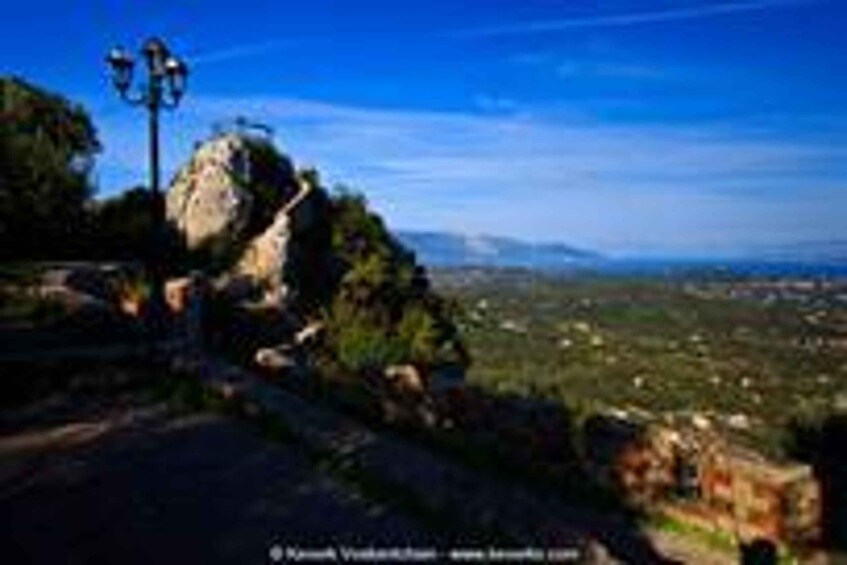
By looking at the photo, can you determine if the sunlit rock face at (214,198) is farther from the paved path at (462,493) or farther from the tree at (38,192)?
the paved path at (462,493)

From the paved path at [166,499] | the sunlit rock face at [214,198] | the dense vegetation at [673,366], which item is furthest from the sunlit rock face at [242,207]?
the dense vegetation at [673,366]

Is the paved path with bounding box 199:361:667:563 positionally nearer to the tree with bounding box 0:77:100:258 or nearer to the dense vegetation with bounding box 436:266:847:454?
the tree with bounding box 0:77:100:258

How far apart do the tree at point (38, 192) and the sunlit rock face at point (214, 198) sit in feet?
9.01

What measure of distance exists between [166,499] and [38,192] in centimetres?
2123

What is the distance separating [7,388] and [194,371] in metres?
2.61

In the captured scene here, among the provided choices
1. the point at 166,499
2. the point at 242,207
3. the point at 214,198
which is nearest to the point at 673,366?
the point at 242,207

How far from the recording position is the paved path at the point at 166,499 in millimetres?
8531

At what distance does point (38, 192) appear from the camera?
2884 centimetres

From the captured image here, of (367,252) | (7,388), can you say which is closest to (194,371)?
(7,388)

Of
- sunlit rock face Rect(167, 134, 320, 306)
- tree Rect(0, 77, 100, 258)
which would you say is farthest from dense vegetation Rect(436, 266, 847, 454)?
tree Rect(0, 77, 100, 258)

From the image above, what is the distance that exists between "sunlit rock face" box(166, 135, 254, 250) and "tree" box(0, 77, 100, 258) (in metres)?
2.75

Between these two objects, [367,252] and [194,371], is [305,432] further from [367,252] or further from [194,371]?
[367,252]

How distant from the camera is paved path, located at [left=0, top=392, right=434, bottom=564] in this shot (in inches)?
336

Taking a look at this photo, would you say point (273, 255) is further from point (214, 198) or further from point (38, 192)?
point (38, 192)
